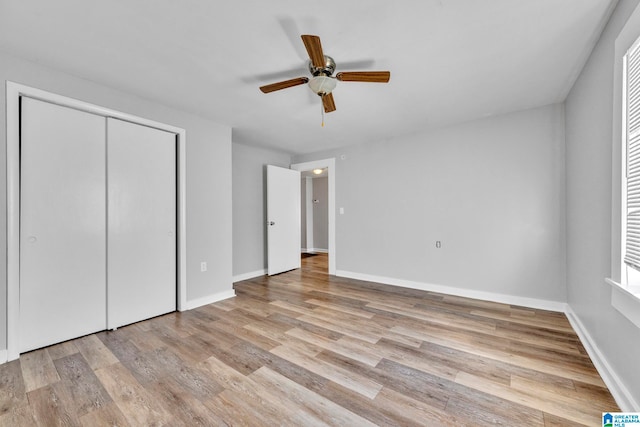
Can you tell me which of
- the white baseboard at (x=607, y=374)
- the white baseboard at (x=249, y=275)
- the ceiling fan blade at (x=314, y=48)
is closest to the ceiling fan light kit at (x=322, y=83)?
the ceiling fan blade at (x=314, y=48)

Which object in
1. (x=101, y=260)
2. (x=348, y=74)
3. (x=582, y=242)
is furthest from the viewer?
(x=101, y=260)

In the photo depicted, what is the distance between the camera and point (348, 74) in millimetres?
1928

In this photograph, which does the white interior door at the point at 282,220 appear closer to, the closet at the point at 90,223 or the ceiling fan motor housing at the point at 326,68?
the closet at the point at 90,223

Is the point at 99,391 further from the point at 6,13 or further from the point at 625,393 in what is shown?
the point at 625,393

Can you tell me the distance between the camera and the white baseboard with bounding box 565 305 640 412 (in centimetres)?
137

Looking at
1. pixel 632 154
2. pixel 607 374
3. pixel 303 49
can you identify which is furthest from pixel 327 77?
pixel 607 374

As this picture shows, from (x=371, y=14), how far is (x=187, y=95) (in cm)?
198

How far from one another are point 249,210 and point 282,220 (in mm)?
669

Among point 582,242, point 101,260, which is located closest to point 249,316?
point 101,260

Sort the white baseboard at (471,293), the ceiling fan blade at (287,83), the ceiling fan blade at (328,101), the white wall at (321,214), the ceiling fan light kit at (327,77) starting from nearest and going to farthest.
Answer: the ceiling fan light kit at (327,77) → the ceiling fan blade at (287,83) → the ceiling fan blade at (328,101) → the white baseboard at (471,293) → the white wall at (321,214)

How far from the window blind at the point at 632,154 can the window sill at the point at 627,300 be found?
13 cm

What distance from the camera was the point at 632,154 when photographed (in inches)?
54.4

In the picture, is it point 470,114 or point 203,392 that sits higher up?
point 470,114

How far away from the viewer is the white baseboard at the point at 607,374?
1371 mm
